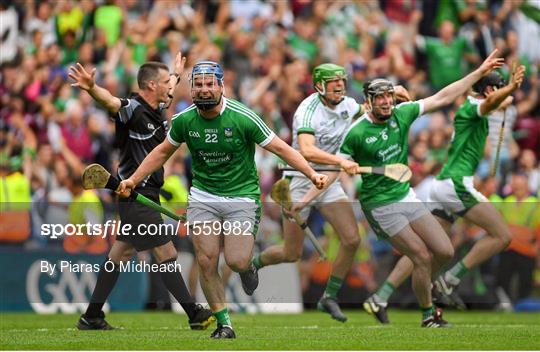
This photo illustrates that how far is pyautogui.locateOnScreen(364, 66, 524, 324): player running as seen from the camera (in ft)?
50.5

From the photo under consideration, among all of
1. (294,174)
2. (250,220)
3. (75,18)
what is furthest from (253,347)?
(75,18)

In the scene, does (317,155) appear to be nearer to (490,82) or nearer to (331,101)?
(331,101)

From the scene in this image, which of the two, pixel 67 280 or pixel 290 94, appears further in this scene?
pixel 290 94

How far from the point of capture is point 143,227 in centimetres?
1398

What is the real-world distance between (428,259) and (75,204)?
3.80 meters

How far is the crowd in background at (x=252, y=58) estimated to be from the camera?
2070cm

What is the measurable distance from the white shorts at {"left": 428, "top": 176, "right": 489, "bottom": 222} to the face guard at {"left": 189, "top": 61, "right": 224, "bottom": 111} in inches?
160

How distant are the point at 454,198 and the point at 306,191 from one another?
167 centimetres

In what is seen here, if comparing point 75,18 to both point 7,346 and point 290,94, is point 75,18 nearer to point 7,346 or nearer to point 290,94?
point 290,94

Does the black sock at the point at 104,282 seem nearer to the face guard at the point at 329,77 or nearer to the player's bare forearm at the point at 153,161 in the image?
the player's bare forearm at the point at 153,161

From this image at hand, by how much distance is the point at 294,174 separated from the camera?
15641 mm

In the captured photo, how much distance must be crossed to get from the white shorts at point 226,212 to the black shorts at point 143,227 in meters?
1.23

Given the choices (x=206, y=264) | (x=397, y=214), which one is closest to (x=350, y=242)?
(x=397, y=214)

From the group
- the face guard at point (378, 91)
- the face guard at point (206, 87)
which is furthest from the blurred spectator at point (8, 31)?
the face guard at point (206, 87)
